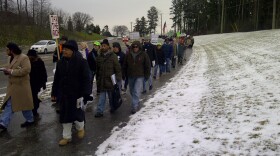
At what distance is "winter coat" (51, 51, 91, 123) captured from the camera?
580 cm

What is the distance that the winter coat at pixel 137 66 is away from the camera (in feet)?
27.0

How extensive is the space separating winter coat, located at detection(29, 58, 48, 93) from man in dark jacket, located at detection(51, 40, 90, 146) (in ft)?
5.89

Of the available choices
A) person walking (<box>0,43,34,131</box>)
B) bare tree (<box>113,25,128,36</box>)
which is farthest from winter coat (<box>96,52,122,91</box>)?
bare tree (<box>113,25,128,36</box>)

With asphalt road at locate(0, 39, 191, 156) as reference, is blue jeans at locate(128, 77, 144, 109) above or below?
above

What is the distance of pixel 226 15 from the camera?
2596 inches

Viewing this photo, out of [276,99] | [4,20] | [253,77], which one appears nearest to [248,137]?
[276,99]

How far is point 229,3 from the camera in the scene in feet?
216

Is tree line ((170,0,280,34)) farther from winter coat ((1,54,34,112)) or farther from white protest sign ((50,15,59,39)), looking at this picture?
winter coat ((1,54,34,112))

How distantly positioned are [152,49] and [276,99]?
256 inches

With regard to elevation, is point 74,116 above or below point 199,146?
above

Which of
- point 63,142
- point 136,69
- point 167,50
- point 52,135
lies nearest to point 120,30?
point 167,50

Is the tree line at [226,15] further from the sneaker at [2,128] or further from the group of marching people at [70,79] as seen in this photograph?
the sneaker at [2,128]

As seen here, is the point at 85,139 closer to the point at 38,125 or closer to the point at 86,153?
the point at 86,153

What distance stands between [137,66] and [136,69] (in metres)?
0.09
